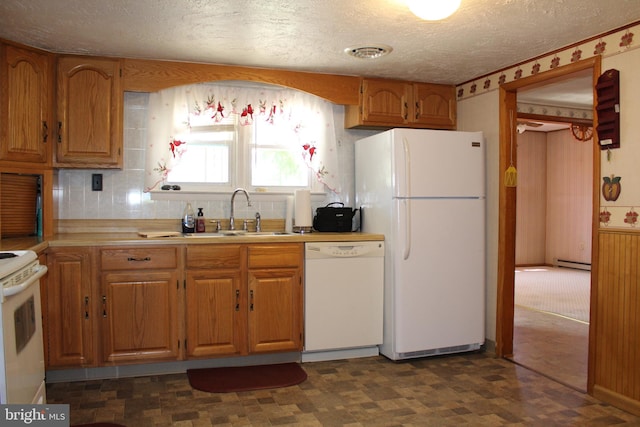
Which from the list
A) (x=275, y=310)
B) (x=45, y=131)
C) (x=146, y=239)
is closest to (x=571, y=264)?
(x=275, y=310)

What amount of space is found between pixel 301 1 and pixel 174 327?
2.12 m

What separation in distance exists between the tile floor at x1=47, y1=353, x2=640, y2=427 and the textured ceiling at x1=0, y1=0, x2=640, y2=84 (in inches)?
83.2

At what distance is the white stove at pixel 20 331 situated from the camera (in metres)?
1.71

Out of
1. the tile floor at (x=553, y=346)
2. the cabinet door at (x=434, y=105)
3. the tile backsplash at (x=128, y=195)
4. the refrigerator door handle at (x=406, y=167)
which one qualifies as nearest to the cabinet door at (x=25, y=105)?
the tile backsplash at (x=128, y=195)

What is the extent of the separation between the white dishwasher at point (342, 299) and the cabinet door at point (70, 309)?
4.55ft

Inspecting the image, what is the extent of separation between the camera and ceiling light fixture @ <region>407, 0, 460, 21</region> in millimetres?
2334

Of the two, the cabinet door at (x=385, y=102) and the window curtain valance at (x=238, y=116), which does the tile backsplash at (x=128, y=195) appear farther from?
the cabinet door at (x=385, y=102)

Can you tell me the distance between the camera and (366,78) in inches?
163

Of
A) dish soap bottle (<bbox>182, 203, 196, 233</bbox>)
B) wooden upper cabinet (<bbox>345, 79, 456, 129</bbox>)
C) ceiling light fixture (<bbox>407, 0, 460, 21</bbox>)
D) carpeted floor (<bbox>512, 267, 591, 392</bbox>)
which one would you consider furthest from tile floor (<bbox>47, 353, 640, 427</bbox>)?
ceiling light fixture (<bbox>407, 0, 460, 21</bbox>)

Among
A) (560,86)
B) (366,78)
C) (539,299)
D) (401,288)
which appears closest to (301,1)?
(366,78)

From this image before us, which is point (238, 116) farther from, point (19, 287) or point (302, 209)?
point (19, 287)

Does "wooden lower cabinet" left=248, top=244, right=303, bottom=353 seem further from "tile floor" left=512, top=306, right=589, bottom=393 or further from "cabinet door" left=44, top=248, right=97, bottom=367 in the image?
"tile floor" left=512, top=306, right=589, bottom=393

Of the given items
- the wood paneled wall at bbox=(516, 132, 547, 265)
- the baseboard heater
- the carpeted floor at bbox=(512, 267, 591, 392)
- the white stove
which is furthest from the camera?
the wood paneled wall at bbox=(516, 132, 547, 265)

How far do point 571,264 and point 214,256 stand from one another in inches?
278
